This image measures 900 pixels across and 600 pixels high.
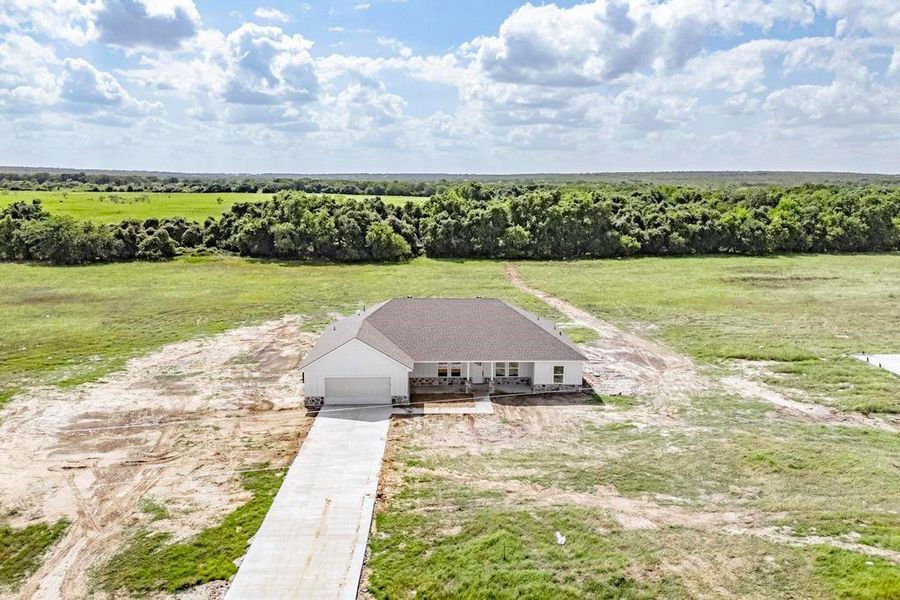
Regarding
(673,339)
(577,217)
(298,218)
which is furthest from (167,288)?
(577,217)

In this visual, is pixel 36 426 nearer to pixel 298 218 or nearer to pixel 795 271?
pixel 298 218

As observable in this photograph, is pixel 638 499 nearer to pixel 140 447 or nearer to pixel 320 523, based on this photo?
pixel 320 523

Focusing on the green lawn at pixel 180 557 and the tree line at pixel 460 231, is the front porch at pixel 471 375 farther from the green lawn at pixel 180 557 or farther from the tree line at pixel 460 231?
the tree line at pixel 460 231

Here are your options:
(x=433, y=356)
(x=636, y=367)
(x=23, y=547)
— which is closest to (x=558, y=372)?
(x=433, y=356)

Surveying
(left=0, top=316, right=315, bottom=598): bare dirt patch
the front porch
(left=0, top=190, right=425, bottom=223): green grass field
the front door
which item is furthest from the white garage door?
(left=0, top=190, right=425, bottom=223): green grass field

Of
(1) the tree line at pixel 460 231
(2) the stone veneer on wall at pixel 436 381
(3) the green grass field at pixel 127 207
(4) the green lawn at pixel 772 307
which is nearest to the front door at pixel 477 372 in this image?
(2) the stone veneer on wall at pixel 436 381

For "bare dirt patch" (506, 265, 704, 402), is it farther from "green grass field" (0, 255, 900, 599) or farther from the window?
the window
